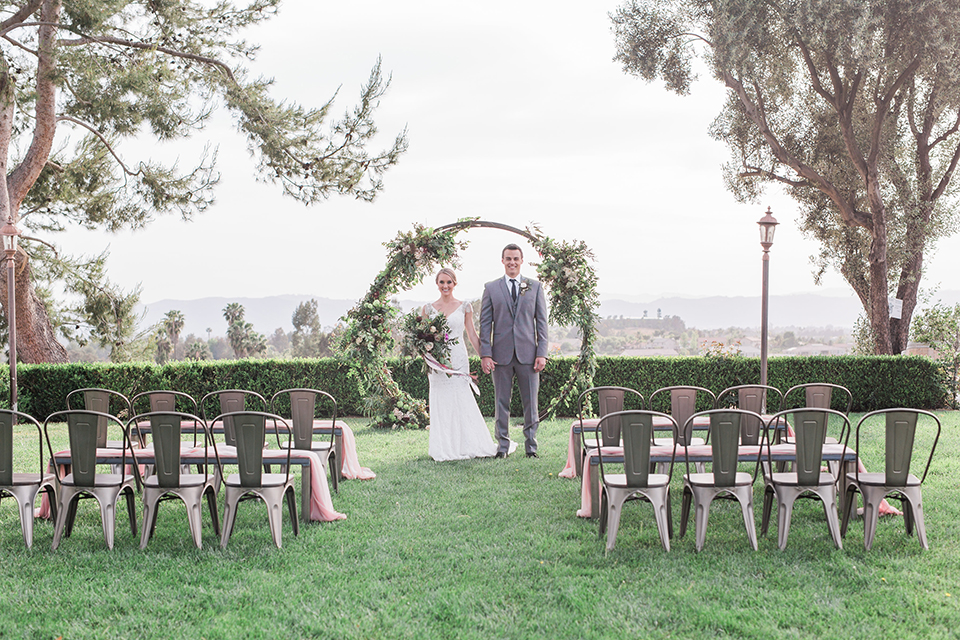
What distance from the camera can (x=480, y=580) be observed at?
13.5 feet

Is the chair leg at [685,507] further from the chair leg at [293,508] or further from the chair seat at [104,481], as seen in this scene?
the chair seat at [104,481]

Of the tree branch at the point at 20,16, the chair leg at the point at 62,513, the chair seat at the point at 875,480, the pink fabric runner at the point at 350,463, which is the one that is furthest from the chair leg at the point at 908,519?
the tree branch at the point at 20,16

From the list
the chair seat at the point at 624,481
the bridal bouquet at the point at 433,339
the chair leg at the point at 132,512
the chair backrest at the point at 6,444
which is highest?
the bridal bouquet at the point at 433,339

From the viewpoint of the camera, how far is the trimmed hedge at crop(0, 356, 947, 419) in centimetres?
1214

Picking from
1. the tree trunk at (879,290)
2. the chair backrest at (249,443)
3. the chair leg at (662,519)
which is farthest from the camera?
the tree trunk at (879,290)

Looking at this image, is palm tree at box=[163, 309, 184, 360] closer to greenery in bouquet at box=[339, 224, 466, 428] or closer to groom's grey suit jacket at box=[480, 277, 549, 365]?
greenery in bouquet at box=[339, 224, 466, 428]

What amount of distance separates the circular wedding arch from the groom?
1.02m

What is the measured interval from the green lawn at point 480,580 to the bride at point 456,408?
2.18m

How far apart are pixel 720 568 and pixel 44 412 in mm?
11752

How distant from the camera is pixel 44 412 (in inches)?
482

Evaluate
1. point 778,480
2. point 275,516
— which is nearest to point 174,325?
point 275,516

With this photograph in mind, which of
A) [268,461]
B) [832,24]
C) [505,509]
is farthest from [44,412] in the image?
[832,24]

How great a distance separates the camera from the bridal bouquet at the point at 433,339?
8.16 m

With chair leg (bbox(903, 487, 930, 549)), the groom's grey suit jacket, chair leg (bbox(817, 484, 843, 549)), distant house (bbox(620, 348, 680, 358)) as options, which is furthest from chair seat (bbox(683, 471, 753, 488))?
distant house (bbox(620, 348, 680, 358))
